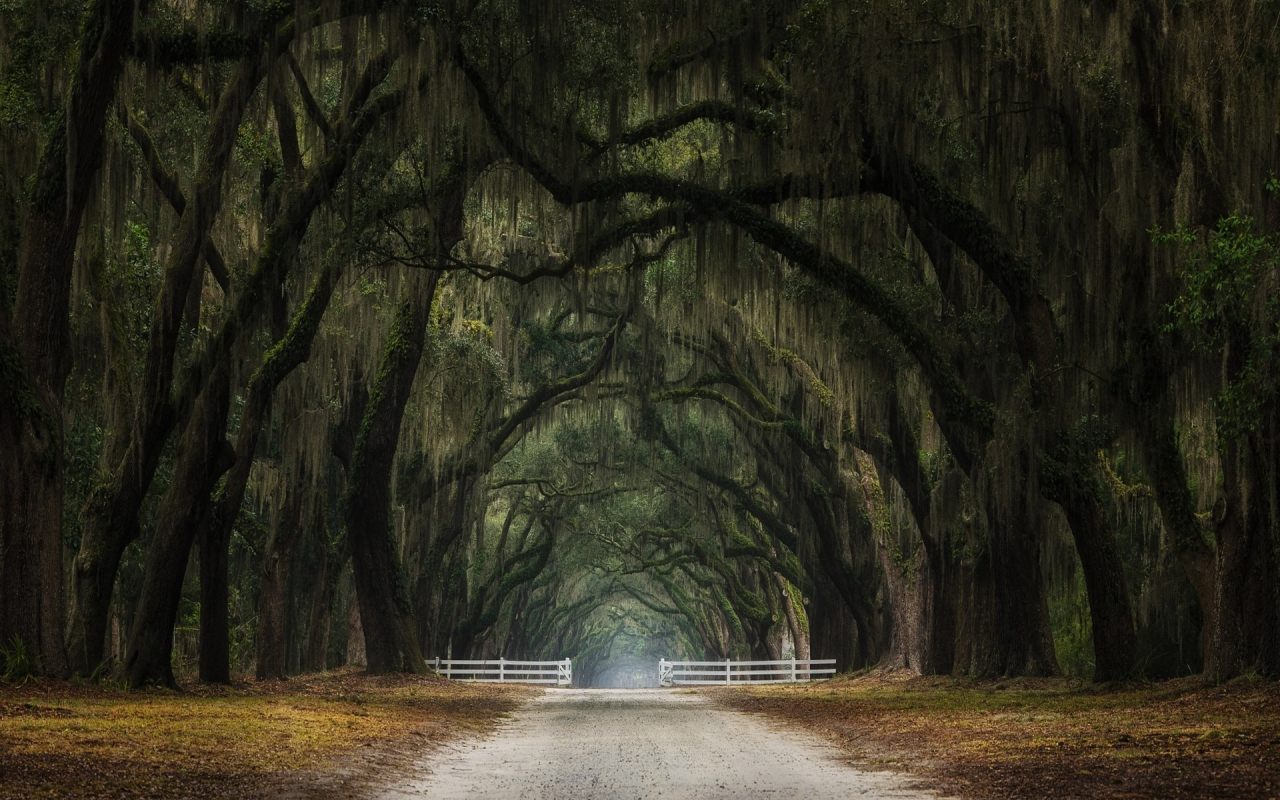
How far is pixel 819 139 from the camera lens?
14.3 meters

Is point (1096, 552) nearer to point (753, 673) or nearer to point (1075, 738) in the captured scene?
point (1075, 738)

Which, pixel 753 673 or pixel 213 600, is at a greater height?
pixel 213 600

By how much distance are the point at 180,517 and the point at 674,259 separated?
1083 cm

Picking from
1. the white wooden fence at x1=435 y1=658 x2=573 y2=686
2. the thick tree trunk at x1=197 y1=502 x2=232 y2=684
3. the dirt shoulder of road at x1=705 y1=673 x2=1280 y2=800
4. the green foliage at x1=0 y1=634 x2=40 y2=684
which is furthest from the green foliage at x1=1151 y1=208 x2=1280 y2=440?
the white wooden fence at x1=435 y1=658 x2=573 y2=686

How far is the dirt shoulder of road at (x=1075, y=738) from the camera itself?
736cm

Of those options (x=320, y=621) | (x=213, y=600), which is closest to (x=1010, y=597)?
(x=213, y=600)

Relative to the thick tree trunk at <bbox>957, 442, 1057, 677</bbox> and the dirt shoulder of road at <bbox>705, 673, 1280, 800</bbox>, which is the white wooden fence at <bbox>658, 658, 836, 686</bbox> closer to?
the thick tree trunk at <bbox>957, 442, 1057, 677</bbox>

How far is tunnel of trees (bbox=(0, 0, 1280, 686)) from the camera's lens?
12.7m

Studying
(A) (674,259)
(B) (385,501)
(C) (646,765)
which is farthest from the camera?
(A) (674,259)

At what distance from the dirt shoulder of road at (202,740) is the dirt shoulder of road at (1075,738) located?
3.45 metres

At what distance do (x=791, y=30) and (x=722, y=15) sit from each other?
6.94 feet

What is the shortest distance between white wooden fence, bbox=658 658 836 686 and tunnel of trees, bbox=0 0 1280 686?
1190 centimetres

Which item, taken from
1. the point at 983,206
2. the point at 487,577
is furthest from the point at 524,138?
the point at 487,577

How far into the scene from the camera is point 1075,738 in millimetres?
9938
